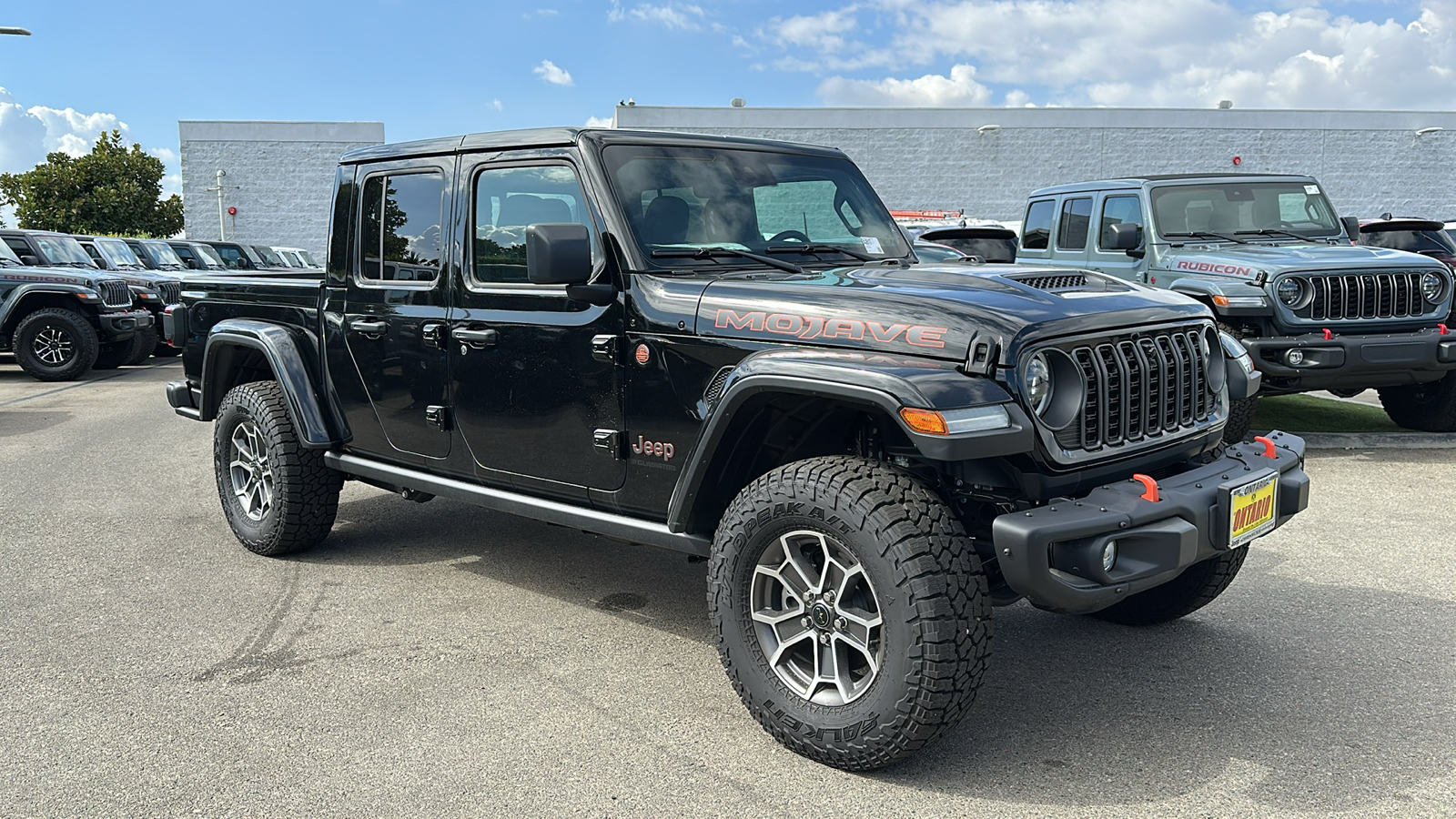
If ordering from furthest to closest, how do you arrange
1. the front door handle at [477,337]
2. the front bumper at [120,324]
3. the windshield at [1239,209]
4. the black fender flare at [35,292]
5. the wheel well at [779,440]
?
the front bumper at [120,324]
the black fender flare at [35,292]
the windshield at [1239,209]
the front door handle at [477,337]
the wheel well at [779,440]

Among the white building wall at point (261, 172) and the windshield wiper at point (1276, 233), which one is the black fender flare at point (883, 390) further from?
the white building wall at point (261, 172)

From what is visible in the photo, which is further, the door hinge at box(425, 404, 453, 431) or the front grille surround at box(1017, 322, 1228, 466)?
the door hinge at box(425, 404, 453, 431)

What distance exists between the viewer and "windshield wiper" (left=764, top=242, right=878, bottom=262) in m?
4.25

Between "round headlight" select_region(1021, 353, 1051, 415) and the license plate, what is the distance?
63cm

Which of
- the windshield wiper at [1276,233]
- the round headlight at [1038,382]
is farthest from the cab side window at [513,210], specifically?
the windshield wiper at [1276,233]

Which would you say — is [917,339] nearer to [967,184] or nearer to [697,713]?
[697,713]

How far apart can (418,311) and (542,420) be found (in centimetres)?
90

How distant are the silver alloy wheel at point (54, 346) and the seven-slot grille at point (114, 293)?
2.10ft

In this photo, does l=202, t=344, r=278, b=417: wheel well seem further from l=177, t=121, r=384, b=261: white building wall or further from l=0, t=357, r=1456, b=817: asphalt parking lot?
l=177, t=121, r=384, b=261: white building wall

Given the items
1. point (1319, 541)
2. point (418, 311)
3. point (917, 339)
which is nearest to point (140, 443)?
point (418, 311)

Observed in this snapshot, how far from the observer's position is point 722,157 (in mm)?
4402

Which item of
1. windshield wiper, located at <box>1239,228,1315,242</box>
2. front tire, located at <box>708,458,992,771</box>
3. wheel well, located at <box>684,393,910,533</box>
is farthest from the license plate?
windshield wiper, located at <box>1239,228,1315,242</box>

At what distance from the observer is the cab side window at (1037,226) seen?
10.4 meters

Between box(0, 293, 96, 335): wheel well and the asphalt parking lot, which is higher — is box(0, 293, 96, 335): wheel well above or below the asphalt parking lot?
above
